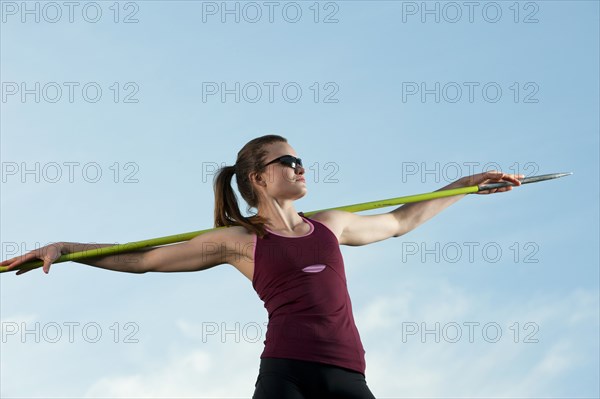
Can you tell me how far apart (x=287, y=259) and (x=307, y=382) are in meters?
0.80

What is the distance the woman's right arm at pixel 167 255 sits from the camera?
527 centimetres

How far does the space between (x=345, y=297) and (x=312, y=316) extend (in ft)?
1.09

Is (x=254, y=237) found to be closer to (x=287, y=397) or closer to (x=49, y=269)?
(x=287, y=397)

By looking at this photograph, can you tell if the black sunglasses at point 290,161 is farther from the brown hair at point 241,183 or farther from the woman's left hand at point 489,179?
the woman's left hand at point 489,179

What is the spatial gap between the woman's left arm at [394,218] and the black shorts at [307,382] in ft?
3.71

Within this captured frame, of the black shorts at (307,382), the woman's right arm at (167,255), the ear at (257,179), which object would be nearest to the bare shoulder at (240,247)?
Result: the woman's right arm at (167,255)

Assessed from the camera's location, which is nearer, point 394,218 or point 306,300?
point 306,300

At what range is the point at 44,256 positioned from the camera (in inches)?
218

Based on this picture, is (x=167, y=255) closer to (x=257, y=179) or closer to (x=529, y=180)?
(x=257, y=179)

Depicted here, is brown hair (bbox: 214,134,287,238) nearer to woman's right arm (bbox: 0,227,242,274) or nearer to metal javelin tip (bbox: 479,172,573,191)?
woman's right arm (bbox: 0,227,242,274)

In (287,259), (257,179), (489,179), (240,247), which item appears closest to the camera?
(287,259)

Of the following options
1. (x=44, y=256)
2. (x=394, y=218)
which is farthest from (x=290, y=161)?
(x=44, y=256)

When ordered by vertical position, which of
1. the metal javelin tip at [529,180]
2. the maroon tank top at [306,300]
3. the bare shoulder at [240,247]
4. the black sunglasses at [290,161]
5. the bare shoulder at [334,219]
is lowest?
the maroon tank top at [306,300]

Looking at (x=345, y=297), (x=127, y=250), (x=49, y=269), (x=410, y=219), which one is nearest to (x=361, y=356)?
(x=345, y=297)
